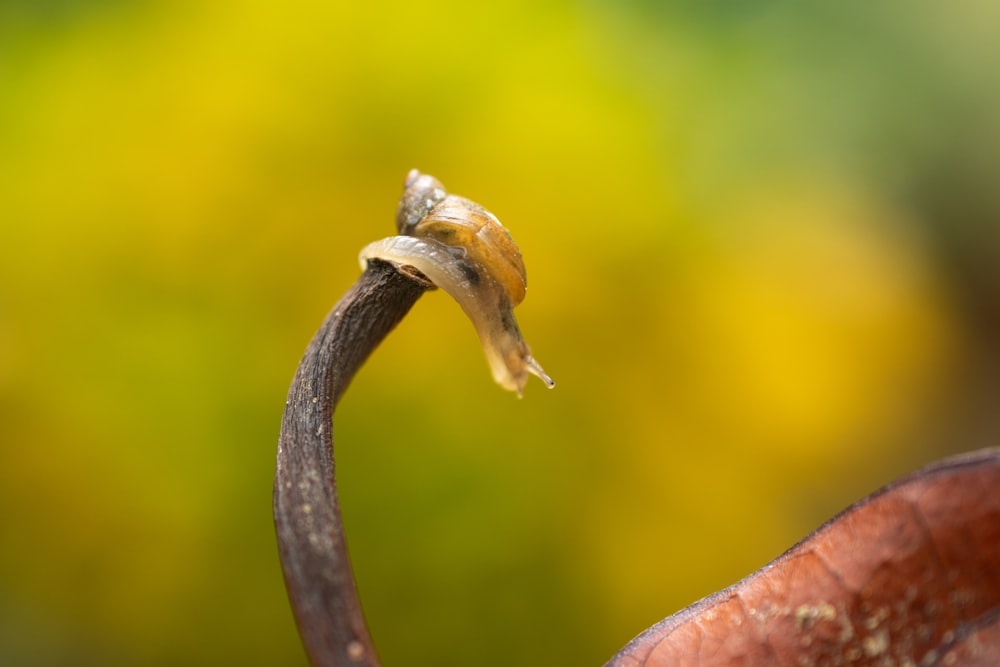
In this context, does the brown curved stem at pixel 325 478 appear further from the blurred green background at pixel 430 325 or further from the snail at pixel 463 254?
the blurred green background at pixel 430 325

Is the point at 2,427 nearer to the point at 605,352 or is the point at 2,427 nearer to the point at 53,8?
the point at 53,8

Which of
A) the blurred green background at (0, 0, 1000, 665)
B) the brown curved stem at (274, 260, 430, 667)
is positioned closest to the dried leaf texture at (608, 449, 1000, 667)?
the brown curved stem at (274, 260, 430, 667)

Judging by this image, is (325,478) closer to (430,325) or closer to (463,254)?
(463,254)

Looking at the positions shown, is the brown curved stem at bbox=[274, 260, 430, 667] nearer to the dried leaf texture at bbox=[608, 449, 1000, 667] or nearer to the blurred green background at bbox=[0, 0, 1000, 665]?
the dried leaf texture at bbox=[608, 449, 1000, 667]

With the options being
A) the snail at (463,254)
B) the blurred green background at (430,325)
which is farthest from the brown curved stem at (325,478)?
the blurred green background at (430,325)

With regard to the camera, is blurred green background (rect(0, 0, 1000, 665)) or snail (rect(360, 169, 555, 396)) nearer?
snail (rect(360, 169, 555, 396))
